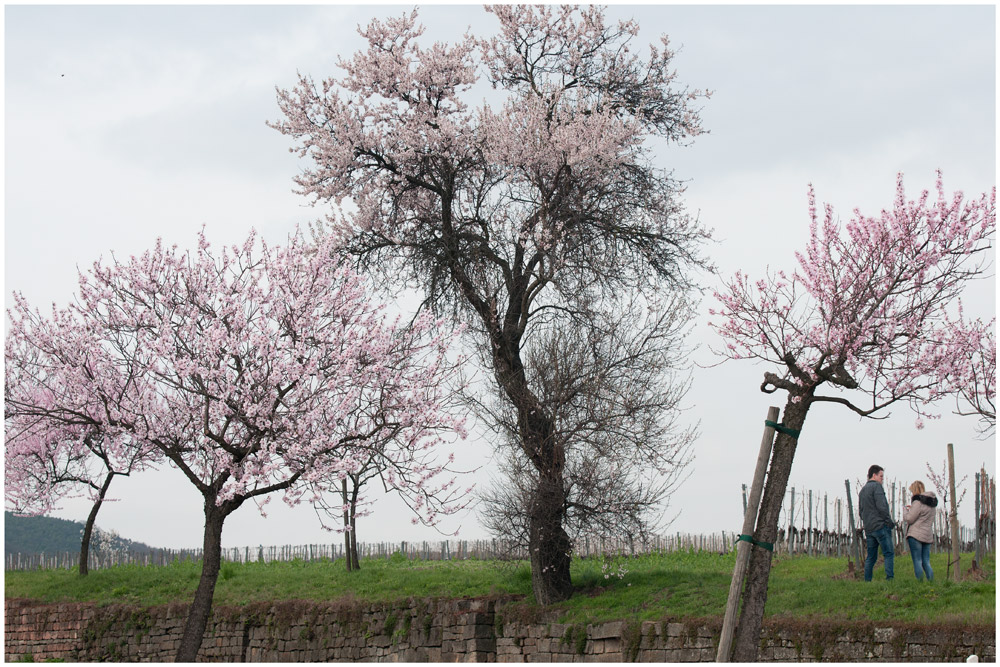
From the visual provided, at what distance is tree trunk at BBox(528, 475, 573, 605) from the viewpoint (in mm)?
17047

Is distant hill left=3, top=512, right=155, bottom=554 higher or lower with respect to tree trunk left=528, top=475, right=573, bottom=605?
lower

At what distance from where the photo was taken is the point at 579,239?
61.7ft

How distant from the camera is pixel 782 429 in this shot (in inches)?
433

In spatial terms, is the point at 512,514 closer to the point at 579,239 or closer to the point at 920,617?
the point at 579,239

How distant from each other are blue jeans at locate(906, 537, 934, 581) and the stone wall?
2.36 metres

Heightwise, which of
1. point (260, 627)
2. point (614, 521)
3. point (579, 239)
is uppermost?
point (579, 239)

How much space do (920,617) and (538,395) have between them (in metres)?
7.43

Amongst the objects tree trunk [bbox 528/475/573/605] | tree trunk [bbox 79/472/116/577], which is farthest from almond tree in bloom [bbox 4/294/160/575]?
tree trunk [bbox 528/475/573/605]

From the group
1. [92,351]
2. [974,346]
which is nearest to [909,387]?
[974,346]

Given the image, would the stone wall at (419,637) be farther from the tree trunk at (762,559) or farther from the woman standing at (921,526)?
the tree trunk at (762,559)

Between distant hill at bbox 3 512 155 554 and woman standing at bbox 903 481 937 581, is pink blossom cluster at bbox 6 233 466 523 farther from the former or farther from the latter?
distant hill at bbox 3 512 155 554

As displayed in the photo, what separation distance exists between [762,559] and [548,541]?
21.7 feet

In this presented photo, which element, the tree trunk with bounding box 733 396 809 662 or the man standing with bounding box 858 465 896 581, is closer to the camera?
the tree trunk with bounding box 733 396 809 662

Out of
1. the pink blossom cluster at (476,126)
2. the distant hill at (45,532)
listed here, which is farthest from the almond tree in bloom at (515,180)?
the distant hill at (45,532)
